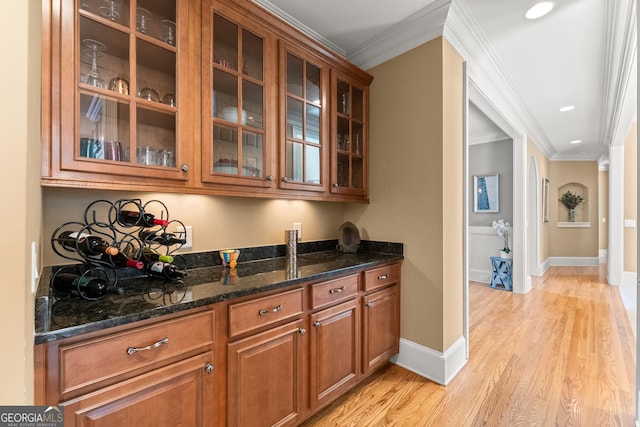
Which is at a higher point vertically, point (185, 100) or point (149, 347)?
point (185, 100)

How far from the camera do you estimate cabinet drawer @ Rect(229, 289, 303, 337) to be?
51.2 inches


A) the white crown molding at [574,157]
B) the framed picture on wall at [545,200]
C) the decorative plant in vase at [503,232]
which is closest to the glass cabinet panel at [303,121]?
the decorative plant in vase at [503,232]

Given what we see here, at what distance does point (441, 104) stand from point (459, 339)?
6.14 ft

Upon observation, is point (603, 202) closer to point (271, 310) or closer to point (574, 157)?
→ point (574, 157)

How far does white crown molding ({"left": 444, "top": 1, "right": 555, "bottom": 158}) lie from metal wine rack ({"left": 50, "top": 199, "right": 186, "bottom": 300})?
7.74ft

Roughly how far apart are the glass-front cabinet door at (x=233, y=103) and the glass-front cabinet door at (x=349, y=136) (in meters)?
0.68

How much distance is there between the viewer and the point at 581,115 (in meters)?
4.40

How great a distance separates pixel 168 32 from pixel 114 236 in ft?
3.44

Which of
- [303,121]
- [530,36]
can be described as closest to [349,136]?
[303,121]

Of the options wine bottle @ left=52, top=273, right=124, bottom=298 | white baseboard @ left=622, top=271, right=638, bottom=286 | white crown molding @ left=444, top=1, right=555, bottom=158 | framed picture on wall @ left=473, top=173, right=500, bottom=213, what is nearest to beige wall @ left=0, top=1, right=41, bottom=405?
wine bottle @ left=52, top=273, right=124, bottom=298

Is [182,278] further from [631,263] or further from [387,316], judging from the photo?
[631,263]

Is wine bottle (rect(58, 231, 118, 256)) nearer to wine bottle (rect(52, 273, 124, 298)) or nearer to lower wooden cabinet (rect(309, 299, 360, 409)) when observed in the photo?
wine bottle (rect(52, 273, 124, 298))

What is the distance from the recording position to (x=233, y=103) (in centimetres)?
169

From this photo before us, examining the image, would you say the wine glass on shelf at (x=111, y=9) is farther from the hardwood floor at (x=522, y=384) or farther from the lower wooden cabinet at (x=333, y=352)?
the hardwood floor at (x=522, y=384)
